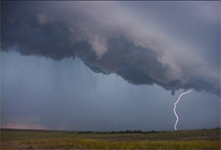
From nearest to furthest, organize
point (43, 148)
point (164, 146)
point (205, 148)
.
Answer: point (205, 148), point (164, 146), point (43, 148)

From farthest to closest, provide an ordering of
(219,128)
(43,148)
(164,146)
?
(219,128) < (43,148) < (164,146)

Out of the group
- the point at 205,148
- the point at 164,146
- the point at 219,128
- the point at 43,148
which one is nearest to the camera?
the point at 205,148

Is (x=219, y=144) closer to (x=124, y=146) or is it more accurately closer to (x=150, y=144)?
(x=150, y=144)

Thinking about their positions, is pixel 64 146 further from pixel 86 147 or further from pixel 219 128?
pixel 219 128

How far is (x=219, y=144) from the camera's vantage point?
54938 mm

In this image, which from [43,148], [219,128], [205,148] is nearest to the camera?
[205,148]

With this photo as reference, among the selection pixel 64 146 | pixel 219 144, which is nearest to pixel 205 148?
pixel 219 144

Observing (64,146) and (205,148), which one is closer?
(205,148)

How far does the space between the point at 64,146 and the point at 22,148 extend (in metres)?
7.63

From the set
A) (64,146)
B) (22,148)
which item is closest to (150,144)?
(64,146)

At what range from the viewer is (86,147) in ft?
200

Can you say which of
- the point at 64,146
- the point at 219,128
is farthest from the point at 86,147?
the point at 219,128

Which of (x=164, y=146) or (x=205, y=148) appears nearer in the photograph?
(x=205, y=148)

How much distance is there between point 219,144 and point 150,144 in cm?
1199
